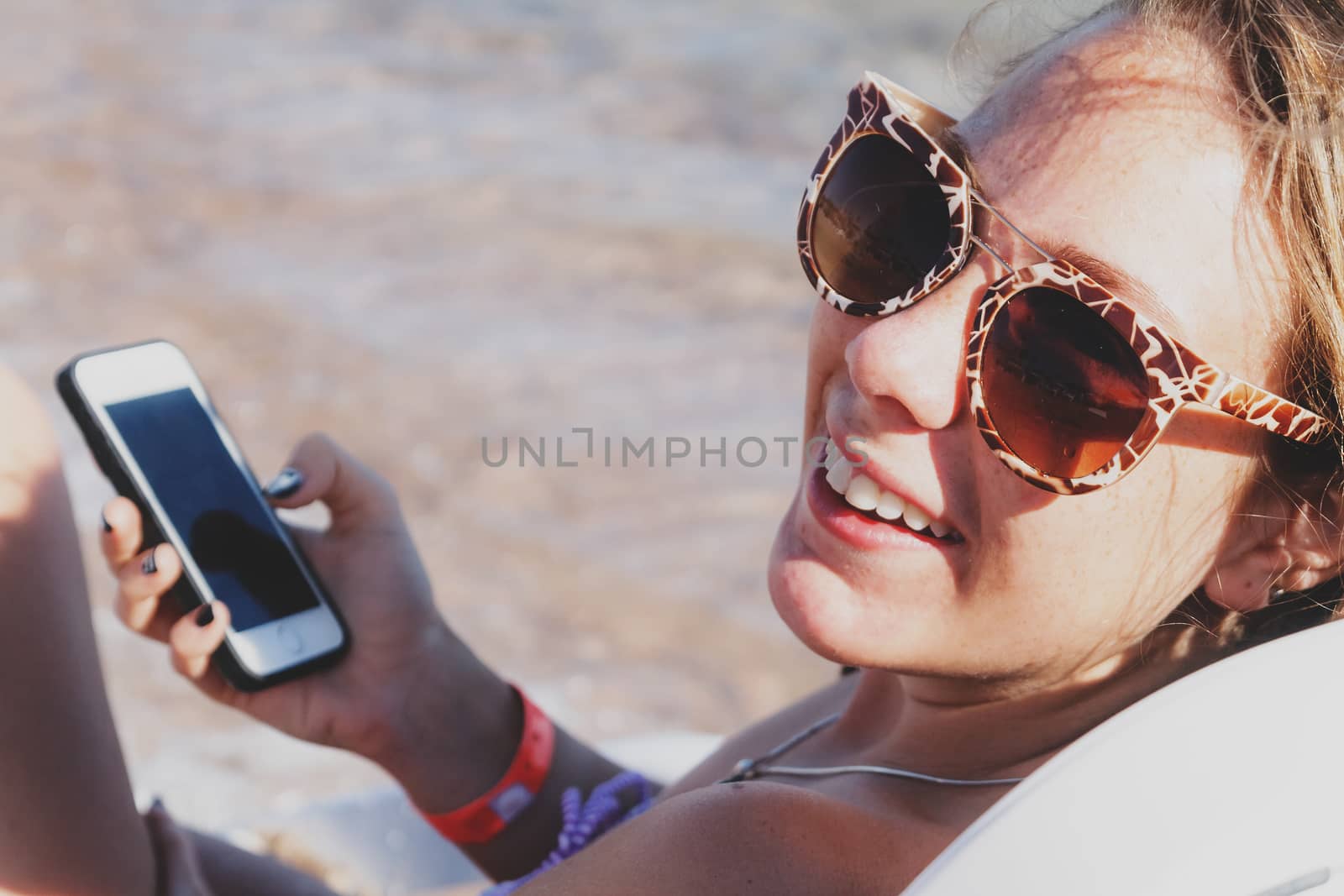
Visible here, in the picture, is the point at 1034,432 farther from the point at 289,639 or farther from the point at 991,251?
the point at 289,639

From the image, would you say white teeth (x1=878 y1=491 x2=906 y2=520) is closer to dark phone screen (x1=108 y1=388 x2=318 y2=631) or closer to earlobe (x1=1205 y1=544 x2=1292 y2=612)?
earlobe (x1=1205 y1=544 x2=1292 y2=612)

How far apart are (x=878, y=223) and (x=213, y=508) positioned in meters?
1.14

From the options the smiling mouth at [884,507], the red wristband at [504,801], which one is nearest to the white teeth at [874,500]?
the smiling mouth at [884,507]

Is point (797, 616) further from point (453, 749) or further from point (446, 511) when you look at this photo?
point (446, 511)

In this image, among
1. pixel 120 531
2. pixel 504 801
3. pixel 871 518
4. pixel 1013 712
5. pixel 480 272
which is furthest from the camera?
pixel 480 272

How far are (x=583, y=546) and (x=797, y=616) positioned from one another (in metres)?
2.92

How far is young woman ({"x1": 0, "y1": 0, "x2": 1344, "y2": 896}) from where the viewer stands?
1.32 metres

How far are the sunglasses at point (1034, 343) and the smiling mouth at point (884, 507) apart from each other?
124mm

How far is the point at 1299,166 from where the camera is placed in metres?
1.30

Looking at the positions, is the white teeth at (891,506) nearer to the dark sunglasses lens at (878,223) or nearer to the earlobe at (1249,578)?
the dark sunglasses lens at (878,223)

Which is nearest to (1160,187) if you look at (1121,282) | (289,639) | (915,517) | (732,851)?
(1121,282)

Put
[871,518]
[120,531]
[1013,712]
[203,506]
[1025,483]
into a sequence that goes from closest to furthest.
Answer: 1. [1025,483]
2. [871,518]
3. [1013,712]
4. [120,531]
5. [203,506]

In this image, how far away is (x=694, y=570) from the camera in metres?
4.37

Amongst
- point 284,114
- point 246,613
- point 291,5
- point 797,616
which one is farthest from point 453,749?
point 291,5
